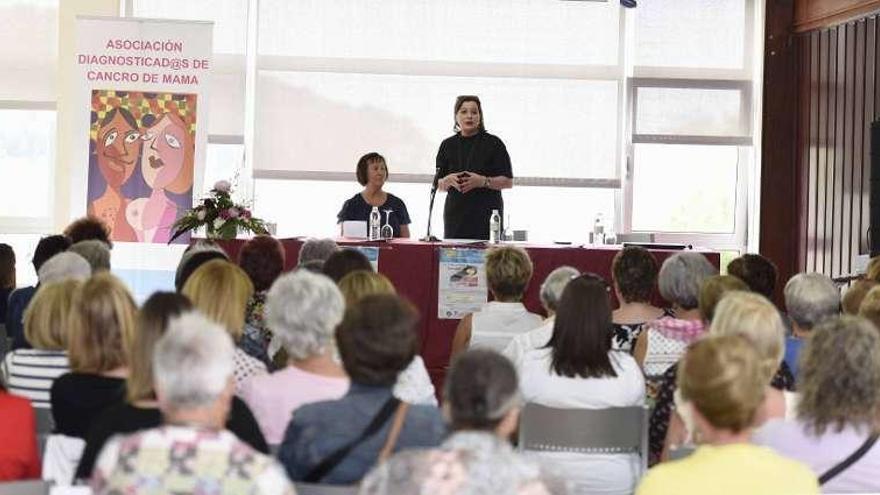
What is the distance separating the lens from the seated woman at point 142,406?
10.5 feet

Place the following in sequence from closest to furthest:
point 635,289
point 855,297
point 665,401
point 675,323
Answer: point 665,401
point 675,323
point 855,297
point 635,289

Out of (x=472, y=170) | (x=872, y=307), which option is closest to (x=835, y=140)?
(x=472, y=170)

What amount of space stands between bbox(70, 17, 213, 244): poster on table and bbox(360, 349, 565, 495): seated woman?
708cm

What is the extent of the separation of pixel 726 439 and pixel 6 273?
4.50m

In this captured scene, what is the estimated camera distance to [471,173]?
29.5ft

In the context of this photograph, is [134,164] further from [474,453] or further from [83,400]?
[474,453]

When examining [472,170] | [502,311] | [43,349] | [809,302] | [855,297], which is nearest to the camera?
[43,349]

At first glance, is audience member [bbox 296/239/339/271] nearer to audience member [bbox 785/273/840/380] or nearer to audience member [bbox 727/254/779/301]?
audience member [bbox 727/254/779/301]

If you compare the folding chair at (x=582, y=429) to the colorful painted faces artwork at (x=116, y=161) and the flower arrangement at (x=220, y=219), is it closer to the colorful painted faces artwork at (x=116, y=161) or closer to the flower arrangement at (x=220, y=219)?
the flower arrangement at (x=220, y=219)

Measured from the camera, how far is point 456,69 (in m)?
11.2

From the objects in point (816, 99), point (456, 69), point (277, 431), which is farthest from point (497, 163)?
point (277, 431)

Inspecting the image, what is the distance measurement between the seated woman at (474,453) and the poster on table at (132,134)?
7.08m

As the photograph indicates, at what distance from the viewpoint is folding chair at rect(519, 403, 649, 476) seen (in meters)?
4.12

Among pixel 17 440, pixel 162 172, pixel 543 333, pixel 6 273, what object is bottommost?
pixel 17 440
